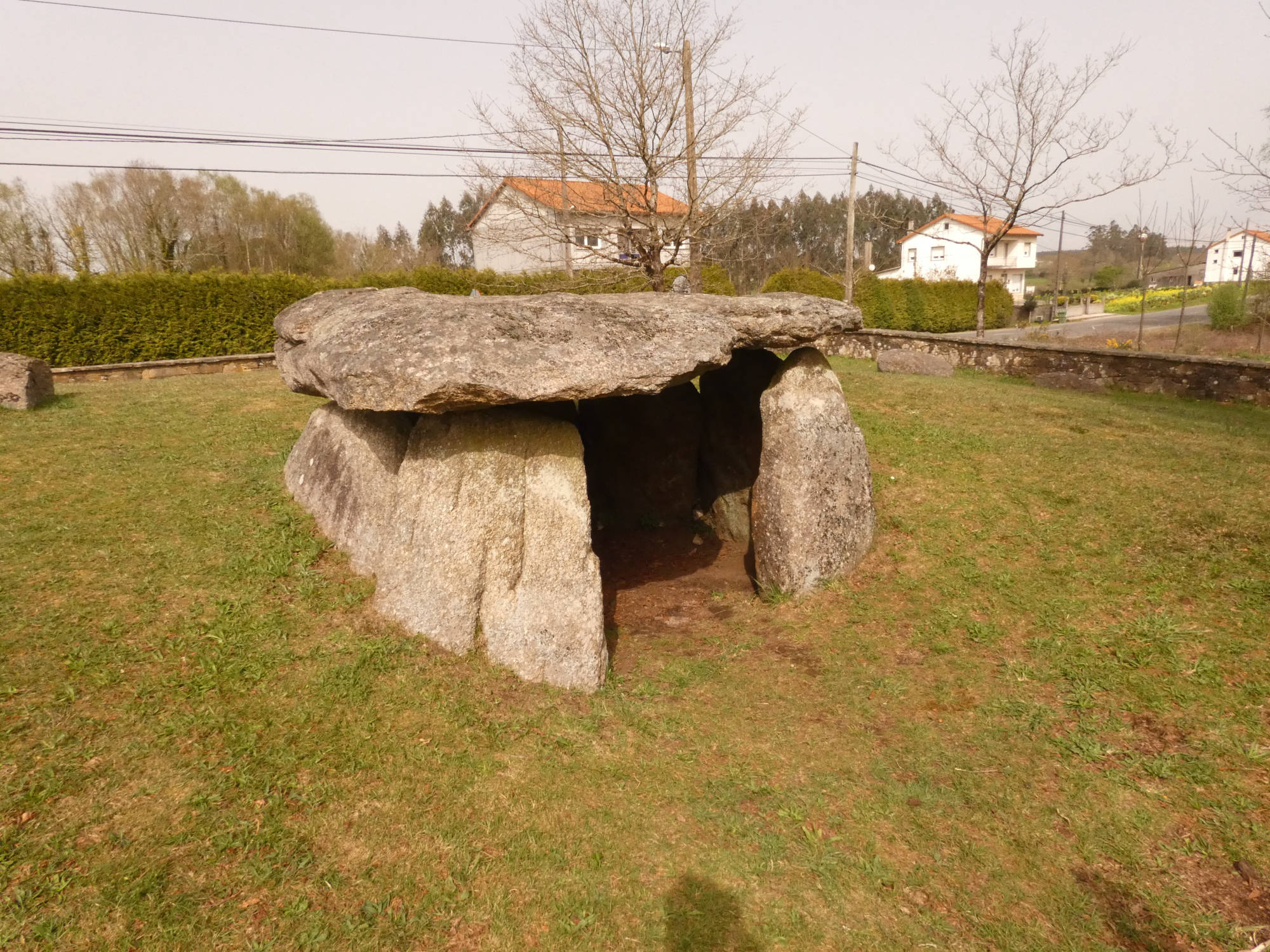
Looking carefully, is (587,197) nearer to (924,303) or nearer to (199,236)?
(924,303)

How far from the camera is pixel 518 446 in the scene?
240 inches

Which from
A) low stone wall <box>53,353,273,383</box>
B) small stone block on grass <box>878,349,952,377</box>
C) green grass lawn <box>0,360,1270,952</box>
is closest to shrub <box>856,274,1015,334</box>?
small stone block on grass <box>878,349,952,377</box>

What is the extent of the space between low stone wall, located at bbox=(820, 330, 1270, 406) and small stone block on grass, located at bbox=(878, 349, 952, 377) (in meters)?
0.84

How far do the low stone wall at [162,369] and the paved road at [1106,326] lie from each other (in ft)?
78.3

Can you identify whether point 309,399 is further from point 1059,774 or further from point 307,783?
point 1059,774

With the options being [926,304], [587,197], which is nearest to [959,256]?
[926,304]

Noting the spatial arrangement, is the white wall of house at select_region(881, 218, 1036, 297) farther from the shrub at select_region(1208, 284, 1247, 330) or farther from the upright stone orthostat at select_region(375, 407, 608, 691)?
the upright stone orthostat at select_region(375, 407, 608, 691)

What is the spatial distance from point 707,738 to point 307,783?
2.66 meters

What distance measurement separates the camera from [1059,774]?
5035 mm

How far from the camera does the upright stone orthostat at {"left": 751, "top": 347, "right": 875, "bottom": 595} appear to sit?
7.43m

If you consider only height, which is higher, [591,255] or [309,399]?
[591,255]

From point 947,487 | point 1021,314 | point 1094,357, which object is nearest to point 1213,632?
point 947,487

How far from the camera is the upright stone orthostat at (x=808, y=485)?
7.43m

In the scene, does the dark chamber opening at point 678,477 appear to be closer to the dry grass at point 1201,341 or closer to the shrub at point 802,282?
the dry grass at point 1201,341
